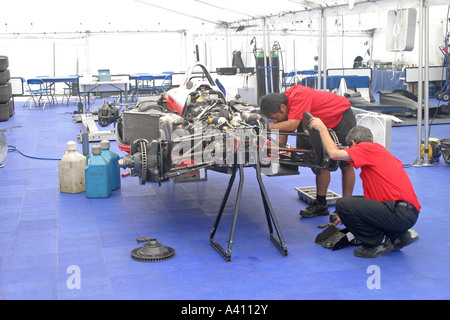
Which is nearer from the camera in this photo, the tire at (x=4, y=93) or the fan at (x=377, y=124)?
the fan at (x=377, y=124)

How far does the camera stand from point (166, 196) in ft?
23.0

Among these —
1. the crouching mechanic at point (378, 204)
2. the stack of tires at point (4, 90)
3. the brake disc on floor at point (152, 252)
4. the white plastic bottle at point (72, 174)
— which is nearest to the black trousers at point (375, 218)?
the crouching mechanic at point (378, 204)

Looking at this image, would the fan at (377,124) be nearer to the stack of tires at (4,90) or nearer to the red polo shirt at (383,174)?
the red polo shirt at (383,174)

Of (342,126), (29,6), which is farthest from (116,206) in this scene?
(29,6)

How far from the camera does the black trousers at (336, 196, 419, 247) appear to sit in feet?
15.0

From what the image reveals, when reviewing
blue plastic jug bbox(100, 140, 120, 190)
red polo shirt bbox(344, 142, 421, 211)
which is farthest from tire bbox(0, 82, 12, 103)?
red polo shirt bbox(344, 142, 421, 211)

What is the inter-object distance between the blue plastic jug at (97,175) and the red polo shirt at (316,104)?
260 centimetres

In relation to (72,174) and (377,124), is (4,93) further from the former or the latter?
(377,124)

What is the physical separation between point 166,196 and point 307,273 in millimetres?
3048

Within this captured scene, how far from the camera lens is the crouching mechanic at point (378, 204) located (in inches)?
180

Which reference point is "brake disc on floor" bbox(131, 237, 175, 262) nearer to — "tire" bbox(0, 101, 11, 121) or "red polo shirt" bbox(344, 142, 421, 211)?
"red polo shirt" bbox(344, 142, 421, 211)

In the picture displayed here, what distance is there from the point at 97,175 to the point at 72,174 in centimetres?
49

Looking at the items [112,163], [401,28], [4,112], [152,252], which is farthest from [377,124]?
[4,112]

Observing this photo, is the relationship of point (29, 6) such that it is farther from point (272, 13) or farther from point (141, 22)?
point (272, 13)
